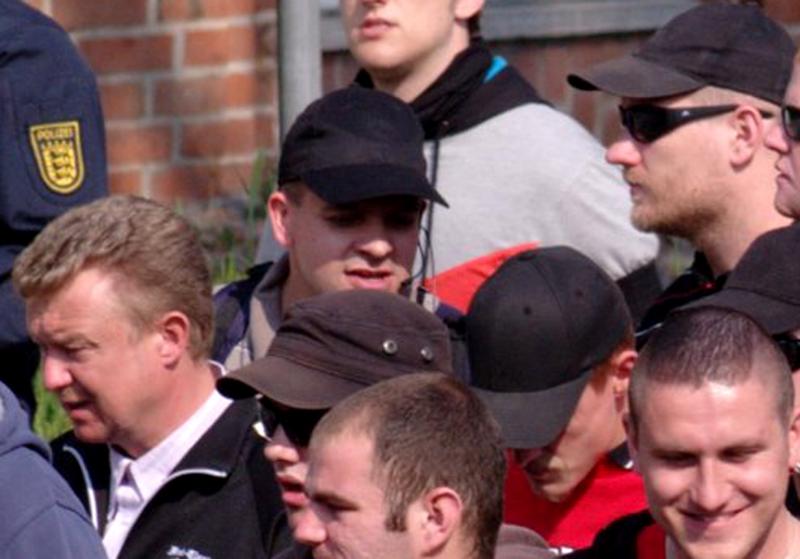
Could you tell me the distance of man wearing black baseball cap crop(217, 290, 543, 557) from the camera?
4.87 meters

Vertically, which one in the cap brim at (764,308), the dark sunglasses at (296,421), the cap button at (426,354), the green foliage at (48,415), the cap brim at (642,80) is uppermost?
the cap brim at (642,80)

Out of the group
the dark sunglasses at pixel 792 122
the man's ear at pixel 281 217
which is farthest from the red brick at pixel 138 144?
the dark sunglasses at pixel 792 122

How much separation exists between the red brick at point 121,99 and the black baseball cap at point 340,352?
320 centimetres

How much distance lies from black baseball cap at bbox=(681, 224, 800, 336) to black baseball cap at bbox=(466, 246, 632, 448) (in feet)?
0.83

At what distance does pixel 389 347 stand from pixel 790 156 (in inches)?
37.0

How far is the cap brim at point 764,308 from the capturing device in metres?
4.82

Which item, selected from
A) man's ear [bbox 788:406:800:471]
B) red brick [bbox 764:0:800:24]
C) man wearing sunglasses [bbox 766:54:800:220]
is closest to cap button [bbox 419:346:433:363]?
man's ear [bbox 788:406:800:471]

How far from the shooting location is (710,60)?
582 cm

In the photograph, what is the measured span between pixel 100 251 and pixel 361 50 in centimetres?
107

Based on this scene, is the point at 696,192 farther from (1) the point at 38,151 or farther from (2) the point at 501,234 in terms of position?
(1) the point at 38,151

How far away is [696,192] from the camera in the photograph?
5758 millimetres

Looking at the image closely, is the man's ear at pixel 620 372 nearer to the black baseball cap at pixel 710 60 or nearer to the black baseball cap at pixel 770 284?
the black baseball cap at pixel 770 284

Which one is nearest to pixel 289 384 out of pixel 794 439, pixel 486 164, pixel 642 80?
pixel 794 439

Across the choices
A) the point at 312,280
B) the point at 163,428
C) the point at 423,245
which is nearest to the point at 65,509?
the point at 163,428
